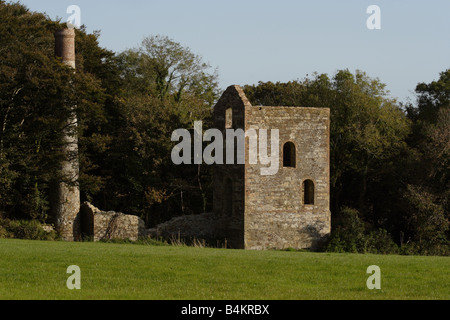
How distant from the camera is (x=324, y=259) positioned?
16875 mm

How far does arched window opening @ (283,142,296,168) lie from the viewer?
26.9 m

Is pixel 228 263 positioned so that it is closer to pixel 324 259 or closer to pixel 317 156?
pixel 324 259

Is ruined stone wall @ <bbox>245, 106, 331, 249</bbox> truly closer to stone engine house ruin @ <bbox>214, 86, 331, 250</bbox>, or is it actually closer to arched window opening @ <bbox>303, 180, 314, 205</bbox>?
stone engine house ruin @ <bbox>214, 86, 331, 250</bbox>

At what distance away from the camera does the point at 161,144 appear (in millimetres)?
30906

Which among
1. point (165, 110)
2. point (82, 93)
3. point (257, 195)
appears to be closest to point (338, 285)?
point (257, 195)

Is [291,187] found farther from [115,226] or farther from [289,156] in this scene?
[115,226]

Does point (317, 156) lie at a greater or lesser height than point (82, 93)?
lesser

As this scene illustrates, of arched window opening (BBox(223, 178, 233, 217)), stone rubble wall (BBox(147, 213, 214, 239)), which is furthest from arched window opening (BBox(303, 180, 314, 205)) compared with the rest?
stone rubble wall (BBox(147, 213, 214, 239))

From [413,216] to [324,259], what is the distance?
11808 millimetres

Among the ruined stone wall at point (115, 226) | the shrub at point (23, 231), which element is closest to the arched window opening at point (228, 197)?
the ruined stone wall at point (115, 226)

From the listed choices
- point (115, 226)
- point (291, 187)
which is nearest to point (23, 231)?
point (115, 226)

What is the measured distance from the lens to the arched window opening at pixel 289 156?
26859 millimetres

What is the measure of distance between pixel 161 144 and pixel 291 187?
7.18 metres

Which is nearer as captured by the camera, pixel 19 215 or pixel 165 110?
pixel 19 215
